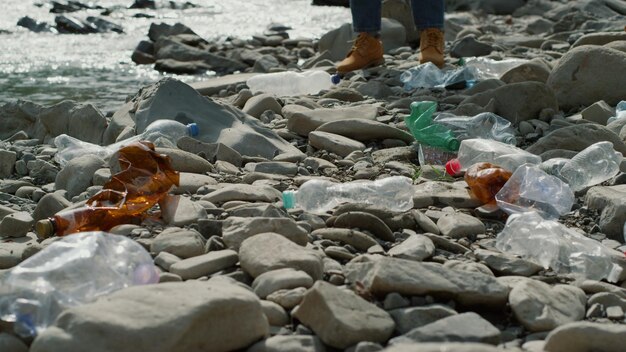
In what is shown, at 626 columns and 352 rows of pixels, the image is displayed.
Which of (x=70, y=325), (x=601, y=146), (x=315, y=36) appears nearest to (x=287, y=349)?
(x=70, y=325)

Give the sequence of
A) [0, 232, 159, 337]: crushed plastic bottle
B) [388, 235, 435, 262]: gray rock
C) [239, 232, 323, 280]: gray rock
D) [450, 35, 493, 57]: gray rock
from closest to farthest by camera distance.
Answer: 1. [0, 232, 159, 337]: crushed plastic bottle
2. [239, 232, 323, 280]: gray rock
3. [388, 235, 435, 262]: gray rock
4. [450, 35, 493, 57]: gray rock

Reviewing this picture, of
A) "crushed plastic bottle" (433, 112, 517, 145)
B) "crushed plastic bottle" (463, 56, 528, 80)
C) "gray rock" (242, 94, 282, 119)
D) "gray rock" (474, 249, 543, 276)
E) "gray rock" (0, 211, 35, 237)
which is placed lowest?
"crushed plastic bottle" (463, 56, 528, 80)

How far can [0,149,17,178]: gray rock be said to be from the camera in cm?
565

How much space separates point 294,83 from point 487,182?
135 inches

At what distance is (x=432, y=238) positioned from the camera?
11.8ft

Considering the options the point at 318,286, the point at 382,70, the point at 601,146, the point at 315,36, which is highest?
the point at 318,286

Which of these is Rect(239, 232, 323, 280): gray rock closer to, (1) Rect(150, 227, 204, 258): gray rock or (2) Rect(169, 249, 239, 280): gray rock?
(2) Rect(169, 249, 239, 280): gray rock

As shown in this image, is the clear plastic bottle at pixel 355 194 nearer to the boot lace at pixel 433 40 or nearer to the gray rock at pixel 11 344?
the gray rock at pixel 11 344

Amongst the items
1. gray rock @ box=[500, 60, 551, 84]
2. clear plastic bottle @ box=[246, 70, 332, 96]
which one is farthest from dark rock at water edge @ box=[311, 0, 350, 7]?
gray rock @ box=[500, 60, 551, 84]

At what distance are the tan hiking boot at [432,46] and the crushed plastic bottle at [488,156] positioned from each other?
2.60 m

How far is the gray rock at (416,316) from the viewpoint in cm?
279

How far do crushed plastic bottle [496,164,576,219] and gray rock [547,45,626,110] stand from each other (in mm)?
1998

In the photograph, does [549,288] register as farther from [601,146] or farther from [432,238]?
[601,146]

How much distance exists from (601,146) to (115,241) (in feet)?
7.86
